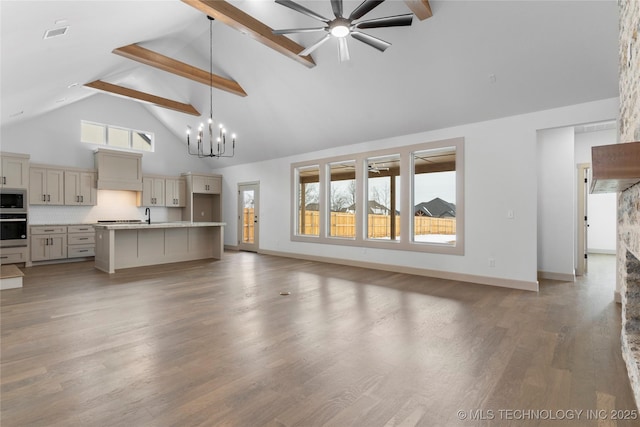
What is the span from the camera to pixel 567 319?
3402 millimetres

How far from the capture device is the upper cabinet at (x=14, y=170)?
20.9ft

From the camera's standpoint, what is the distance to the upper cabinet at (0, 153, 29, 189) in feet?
20.9

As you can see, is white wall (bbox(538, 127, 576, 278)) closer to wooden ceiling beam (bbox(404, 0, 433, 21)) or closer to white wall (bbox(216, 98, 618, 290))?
white wall (bbox(216, 98, 618, 290))

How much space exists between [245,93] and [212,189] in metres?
4.09

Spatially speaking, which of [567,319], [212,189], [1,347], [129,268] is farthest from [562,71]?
[212,189]

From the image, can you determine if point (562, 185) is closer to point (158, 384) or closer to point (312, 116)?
point (312, 116)

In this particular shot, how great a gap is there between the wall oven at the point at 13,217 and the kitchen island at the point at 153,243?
1.55 metres

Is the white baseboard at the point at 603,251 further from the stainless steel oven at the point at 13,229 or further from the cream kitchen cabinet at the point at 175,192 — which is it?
the stainless steel oven at the point at 13,229

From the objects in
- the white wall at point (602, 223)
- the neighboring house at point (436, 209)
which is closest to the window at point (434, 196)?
the neighboring house at point (436, 209)

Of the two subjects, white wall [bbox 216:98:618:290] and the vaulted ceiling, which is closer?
the vaulted ceiling

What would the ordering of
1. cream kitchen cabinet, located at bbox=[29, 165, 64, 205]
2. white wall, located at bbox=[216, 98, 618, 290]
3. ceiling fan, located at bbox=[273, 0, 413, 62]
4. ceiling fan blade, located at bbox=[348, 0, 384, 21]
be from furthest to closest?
cream kitchen cabinet, located at bbox=[29, 165, 64, 205]
white wall, located at bbox=[216, 98, 618, 290]
ceiling fan, located at bbox=[273, 0, 413, 62]
ceiling fan blade, located at bbox=[348, 0, 384, 21]

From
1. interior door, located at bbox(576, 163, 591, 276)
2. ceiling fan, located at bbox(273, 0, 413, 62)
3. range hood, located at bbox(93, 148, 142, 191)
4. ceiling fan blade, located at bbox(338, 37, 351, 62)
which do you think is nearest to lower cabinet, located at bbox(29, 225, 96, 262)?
range hood, located at bbox(93, 148, 142, 191)

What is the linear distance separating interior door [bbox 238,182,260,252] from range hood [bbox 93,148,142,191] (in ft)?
9.03

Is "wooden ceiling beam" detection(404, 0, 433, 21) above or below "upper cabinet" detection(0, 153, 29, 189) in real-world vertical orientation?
above
